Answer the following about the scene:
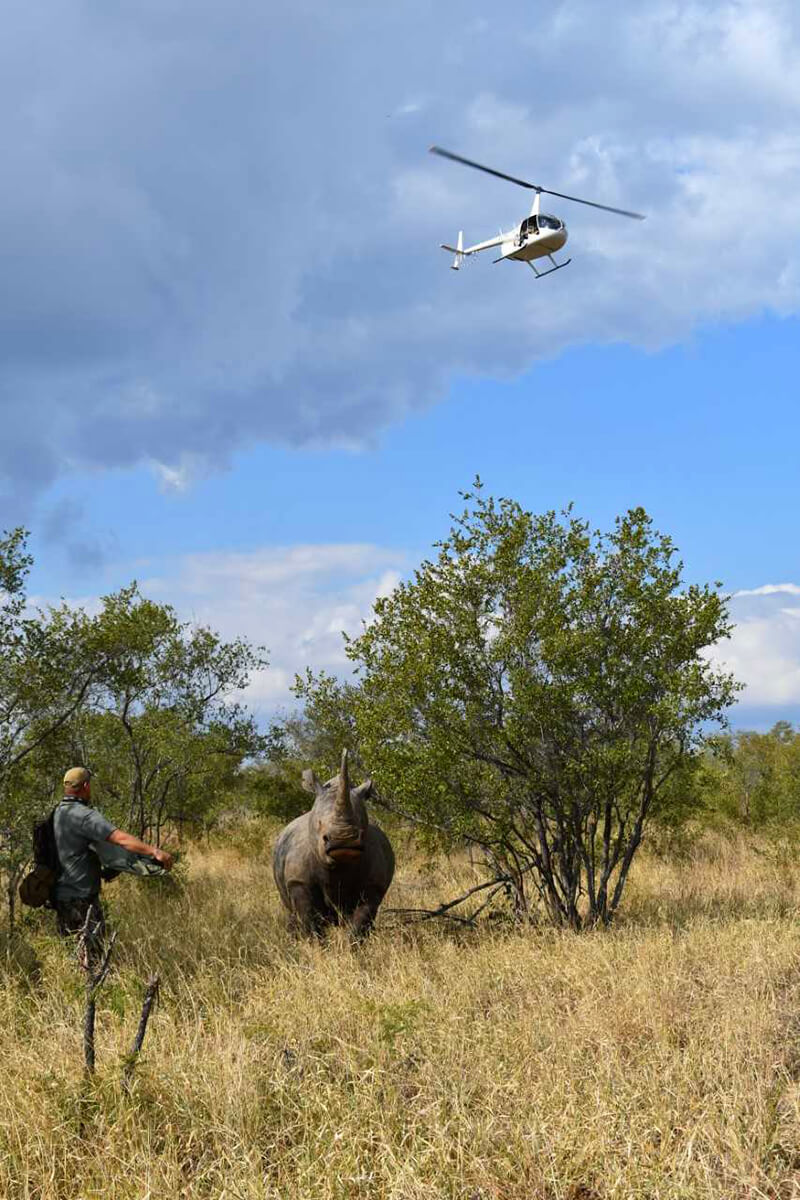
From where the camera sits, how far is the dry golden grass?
4758mm

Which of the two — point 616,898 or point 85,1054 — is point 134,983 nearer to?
point 85,1054

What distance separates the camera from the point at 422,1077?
5.71m

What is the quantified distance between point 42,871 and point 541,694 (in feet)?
17.3

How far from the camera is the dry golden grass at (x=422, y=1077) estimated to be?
4.76 meters

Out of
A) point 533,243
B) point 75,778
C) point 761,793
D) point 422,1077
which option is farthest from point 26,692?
point 533,243

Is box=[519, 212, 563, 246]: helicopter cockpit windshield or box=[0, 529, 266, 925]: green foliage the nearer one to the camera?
box=[0, 529, 266, 925]: green foliage

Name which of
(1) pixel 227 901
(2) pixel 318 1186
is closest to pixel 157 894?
(1) pixel 227 901

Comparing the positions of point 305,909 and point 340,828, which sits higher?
point 340,828

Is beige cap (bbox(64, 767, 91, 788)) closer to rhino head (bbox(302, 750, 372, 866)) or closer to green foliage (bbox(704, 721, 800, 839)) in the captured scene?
rhino head (bbox(302, 750, 372, 866))

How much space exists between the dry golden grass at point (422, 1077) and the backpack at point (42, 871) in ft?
1.75

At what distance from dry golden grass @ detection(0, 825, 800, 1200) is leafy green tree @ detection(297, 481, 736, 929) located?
6.37 ft

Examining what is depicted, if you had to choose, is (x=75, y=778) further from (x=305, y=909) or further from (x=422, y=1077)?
(x=422, y=1077)

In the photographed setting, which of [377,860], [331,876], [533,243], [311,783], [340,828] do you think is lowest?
[331,876]

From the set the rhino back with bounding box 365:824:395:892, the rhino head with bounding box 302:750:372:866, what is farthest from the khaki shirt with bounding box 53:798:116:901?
the rhino back with bounding box 365:824:395:892
